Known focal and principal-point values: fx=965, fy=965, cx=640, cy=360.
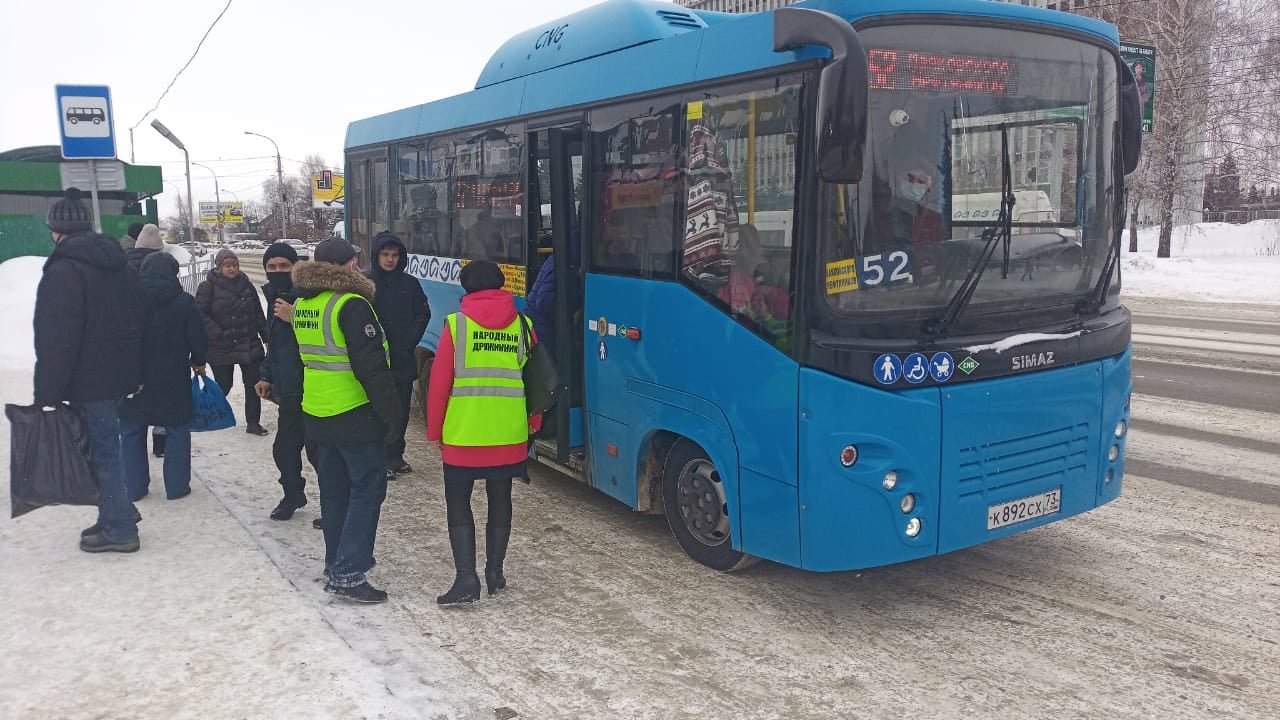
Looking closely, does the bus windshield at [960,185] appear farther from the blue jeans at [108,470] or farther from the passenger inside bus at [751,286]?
the blue jeans at [108,470]

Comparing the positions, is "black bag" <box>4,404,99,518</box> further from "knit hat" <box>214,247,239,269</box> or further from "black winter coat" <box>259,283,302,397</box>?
"knit hat" <box>214,247,239,269</box>

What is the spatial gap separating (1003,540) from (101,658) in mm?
5107

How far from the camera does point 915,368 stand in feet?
15.0

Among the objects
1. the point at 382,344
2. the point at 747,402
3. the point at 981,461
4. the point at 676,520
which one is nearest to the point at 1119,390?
the point at 981,461

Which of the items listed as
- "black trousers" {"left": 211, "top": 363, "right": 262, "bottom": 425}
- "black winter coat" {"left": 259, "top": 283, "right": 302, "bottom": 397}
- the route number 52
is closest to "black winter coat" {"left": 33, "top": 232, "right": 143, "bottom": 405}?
"black winter coat" {"left": 259, "top": 283, "right": 302, "bottom": 397}

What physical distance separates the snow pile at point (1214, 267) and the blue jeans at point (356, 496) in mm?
24122

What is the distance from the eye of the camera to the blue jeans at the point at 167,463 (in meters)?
6.95

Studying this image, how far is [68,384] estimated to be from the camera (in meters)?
5.62

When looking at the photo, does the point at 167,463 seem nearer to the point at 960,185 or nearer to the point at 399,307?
the point at 399,307

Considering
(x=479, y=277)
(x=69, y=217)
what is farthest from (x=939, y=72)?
(x=69, y=217)

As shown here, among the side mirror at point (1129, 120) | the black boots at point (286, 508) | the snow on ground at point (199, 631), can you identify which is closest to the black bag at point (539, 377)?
the snow on ground at point (199, 631)

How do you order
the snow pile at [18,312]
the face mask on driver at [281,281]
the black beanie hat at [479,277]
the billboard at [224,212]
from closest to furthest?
the black beanie hat at [479,277], the face mask on driver at [281,281], the snow pile at [18,312], the billboard at [224,212]

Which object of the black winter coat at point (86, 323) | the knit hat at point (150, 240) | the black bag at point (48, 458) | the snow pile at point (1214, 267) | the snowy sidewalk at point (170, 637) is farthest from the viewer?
the snow pile at point (1214, 267)

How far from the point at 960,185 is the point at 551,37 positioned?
4.16 meters
